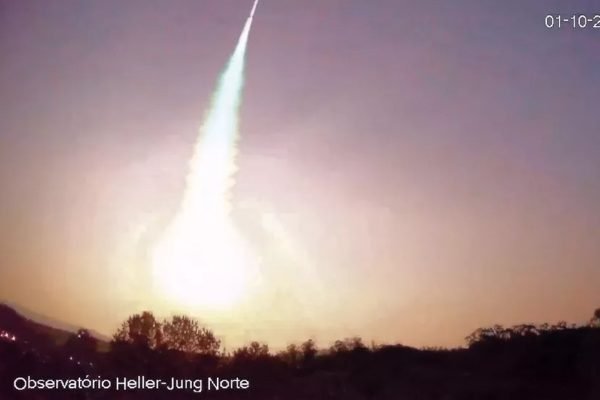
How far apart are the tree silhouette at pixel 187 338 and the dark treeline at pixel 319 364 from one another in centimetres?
1

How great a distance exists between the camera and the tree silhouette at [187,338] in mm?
9727

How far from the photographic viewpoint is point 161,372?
8.41 meters

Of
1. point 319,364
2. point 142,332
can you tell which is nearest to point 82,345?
point 142,332

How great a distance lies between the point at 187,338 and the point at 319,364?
2.03 m

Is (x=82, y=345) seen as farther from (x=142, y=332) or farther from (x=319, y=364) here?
(x=319, y=364)

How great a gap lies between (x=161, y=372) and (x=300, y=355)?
2.77 metres

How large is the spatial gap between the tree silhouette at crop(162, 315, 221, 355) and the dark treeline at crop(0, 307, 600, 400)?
0.5 inches

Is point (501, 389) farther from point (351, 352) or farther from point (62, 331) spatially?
point (62, 331)

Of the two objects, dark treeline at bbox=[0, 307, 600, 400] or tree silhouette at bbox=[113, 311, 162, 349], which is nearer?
dark treeline at bbox=[0, 307, 600, 400]

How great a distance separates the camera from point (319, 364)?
432 inches

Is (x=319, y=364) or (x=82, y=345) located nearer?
(x=82, y=345)

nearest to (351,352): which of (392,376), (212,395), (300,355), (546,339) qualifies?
(300,355)

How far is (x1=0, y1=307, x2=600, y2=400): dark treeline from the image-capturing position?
8125 mm

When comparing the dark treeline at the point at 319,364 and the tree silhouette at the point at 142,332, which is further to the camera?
the tree silhouette at the point at 142,332
